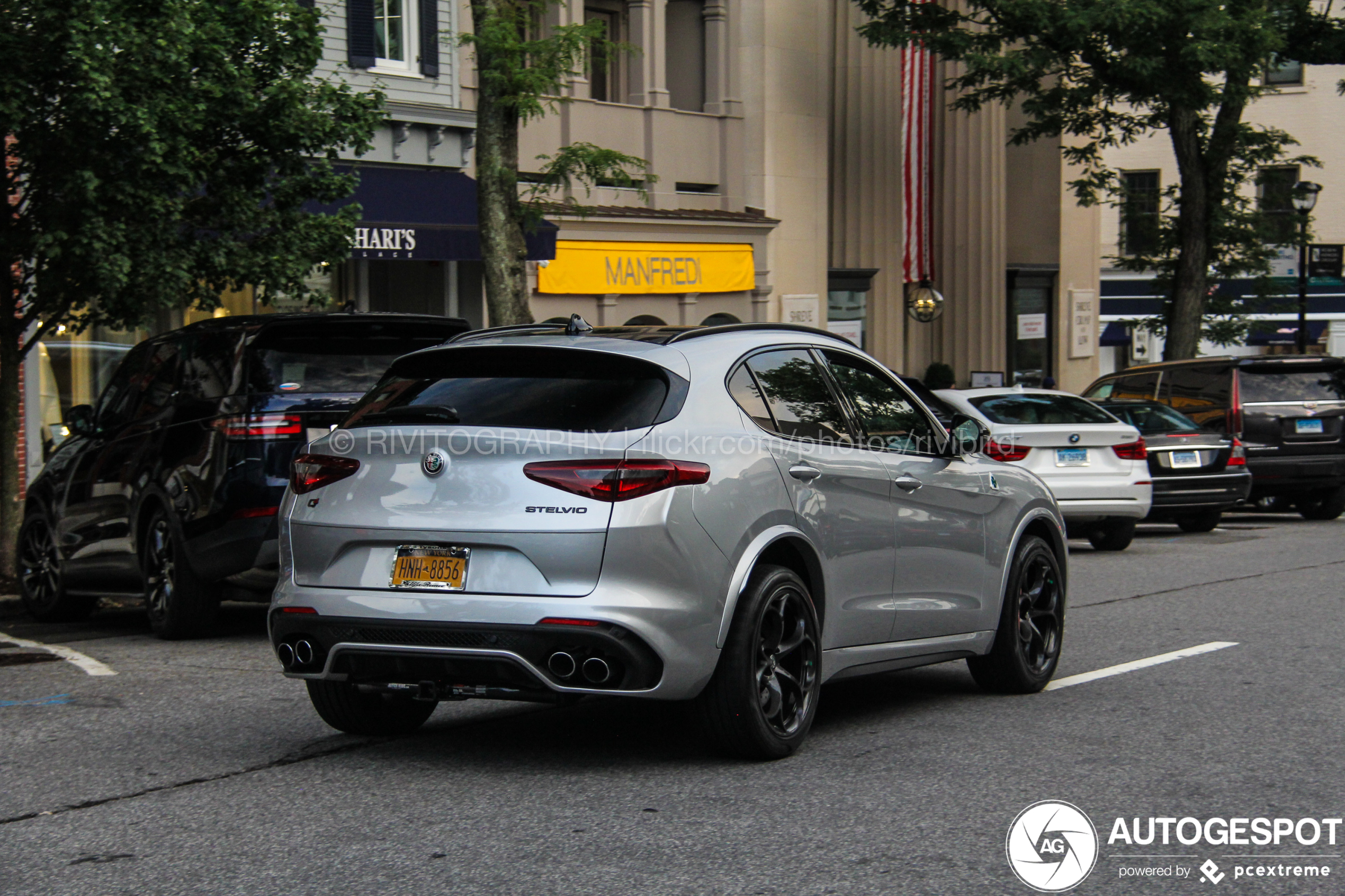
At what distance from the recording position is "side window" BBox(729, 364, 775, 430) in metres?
6.31

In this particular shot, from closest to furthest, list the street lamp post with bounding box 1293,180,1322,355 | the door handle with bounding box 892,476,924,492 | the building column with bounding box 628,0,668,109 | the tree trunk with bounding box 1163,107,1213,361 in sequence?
the door handle with bounding box 892,476,924,492
the building column with bounding box 628,0,668,109
the tree trunk with bounding box 1163,107,1213,361
the street lamp post with bounding box 1293,180,1322,355

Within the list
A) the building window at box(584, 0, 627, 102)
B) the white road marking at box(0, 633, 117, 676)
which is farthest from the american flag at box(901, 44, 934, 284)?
the white road marking at box(0, 633, 117, 676)

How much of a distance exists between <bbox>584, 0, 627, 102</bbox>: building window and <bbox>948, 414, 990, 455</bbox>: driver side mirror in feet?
62.2

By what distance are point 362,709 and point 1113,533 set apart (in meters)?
11.5

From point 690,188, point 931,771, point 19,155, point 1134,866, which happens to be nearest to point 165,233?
point 19,155

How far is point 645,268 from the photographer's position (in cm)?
2570

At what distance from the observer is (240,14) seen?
13.0 m

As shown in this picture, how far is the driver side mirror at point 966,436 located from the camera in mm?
7527

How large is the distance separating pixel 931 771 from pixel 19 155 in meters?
9.26

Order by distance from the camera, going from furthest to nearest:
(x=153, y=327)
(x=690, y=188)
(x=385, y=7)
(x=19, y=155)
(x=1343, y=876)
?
(x=690, y=188), (x=385, y=7), (x=153, y=327), (x=19, y=155), (x=1343, y=876)

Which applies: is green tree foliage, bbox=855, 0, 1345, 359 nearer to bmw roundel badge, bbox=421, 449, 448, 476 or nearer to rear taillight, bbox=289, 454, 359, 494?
rear taillight, bbox=289, 454, 359, 494

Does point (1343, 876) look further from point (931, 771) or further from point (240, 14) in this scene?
point (240, 14)

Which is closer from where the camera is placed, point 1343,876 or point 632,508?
point 1343,876

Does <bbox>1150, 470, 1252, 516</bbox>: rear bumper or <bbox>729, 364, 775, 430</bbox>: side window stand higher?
<bbox>729, 364, 775, 430</bbox>: side window
